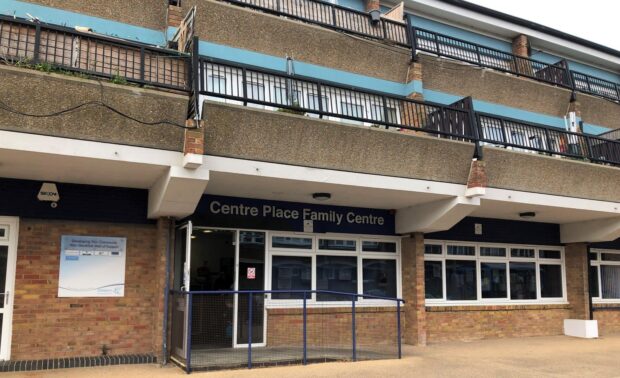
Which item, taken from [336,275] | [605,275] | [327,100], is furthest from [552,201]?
[327,100]

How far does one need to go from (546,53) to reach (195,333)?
14809mm

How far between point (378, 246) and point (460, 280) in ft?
8.10

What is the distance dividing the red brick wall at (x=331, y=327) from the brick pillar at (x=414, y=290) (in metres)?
0.68

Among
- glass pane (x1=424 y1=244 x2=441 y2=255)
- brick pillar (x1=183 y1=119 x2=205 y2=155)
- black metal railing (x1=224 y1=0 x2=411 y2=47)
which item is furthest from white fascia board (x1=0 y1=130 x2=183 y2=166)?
glass pane (x1=424 y1=244 x2=441 y2=255)

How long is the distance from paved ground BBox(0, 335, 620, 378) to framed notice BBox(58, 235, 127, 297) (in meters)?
1.30

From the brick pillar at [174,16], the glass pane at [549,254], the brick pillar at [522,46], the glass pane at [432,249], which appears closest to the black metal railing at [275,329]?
the glass pane at [432,249]

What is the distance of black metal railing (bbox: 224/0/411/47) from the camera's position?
12422mm

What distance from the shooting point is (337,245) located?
40.8ft

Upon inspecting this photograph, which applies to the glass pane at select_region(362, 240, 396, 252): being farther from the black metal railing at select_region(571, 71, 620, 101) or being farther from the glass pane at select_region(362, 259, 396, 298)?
the black metal railing at select_region(571, 71, 620, 101)

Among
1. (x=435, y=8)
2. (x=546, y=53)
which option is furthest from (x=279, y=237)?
(x=546, y=53)

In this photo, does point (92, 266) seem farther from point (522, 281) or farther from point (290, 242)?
point (522, 281)

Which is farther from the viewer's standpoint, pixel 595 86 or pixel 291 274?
pixel 595 86

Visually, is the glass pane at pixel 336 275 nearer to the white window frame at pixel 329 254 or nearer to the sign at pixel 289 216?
the white window frame at pixel 329 254

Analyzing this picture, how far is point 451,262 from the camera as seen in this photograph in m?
13.8
